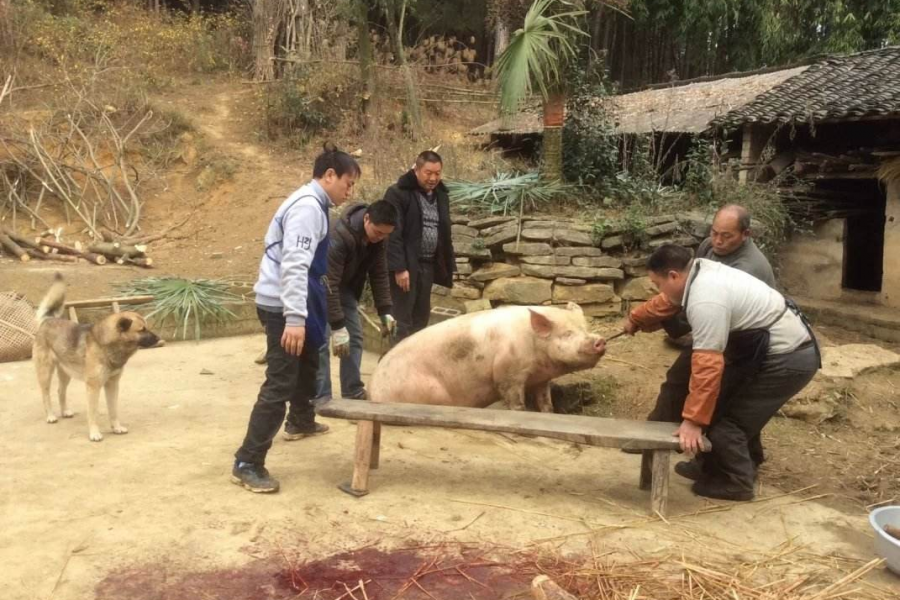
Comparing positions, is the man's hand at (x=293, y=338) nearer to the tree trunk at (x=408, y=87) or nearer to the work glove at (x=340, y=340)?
the work glove at (x=340, y=340)

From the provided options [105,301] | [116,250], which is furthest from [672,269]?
[116,250]

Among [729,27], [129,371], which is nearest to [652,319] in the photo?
[129,371]

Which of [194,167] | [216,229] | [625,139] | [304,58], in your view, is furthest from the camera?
[304,58]

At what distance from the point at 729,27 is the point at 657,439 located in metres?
22.3

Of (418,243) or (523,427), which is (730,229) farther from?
(418,243)

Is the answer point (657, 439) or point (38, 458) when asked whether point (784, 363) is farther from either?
point (38, 458)

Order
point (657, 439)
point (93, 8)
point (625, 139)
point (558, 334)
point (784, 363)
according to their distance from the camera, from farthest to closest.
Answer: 1. point (93, 8)
2. point (625, 139)
3. point (558, 334)
4. point (784, 363)
5. point (657, 439)

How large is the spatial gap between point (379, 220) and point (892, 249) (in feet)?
29.5

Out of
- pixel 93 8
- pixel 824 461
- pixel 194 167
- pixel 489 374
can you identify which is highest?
pixel 93 8

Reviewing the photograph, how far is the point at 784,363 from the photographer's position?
4.44 metres

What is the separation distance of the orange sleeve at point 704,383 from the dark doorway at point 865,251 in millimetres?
9511

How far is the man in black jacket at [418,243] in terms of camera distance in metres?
6.08

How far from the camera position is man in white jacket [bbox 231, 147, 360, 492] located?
14.1 ft

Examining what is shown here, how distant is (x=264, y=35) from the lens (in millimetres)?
18844
